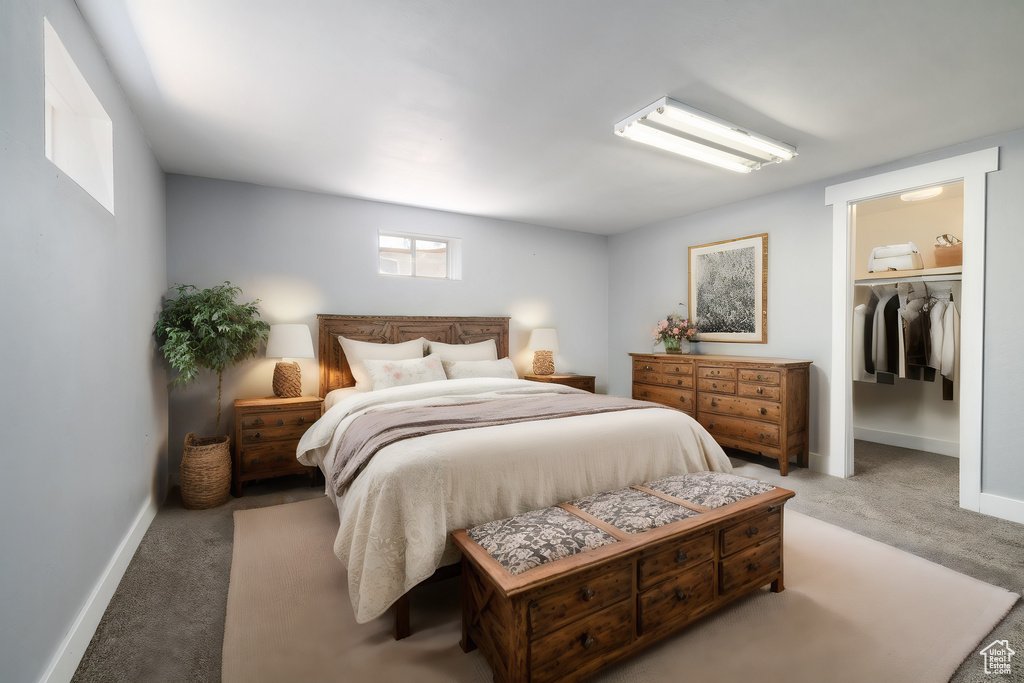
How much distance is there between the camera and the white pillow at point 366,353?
3889 mm

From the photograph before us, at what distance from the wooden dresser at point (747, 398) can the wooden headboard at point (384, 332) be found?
195cm

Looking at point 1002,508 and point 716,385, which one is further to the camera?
point 716,385

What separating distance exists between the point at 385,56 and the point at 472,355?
2868mm

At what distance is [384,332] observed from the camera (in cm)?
440

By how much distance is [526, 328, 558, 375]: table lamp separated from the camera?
523 centimetres

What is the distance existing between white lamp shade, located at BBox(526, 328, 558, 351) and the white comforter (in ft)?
8.22

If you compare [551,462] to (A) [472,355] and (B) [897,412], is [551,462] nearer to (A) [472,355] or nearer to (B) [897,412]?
(A) [472,355]

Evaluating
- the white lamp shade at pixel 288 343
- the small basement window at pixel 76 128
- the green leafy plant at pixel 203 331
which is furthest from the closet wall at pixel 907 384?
the small basement window at pixel 76 128

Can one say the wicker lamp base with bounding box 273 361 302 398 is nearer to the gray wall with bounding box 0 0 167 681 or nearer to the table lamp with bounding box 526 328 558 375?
the gray wall with bounding box 0 0 167 681

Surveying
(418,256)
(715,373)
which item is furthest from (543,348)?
(715,373)

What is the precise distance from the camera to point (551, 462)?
2176mm

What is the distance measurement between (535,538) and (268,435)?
267 centimetres

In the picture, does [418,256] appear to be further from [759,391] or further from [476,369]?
[759,391]

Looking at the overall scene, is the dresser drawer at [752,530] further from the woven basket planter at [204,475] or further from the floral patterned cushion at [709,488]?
the woven basket planter at [204,475]
